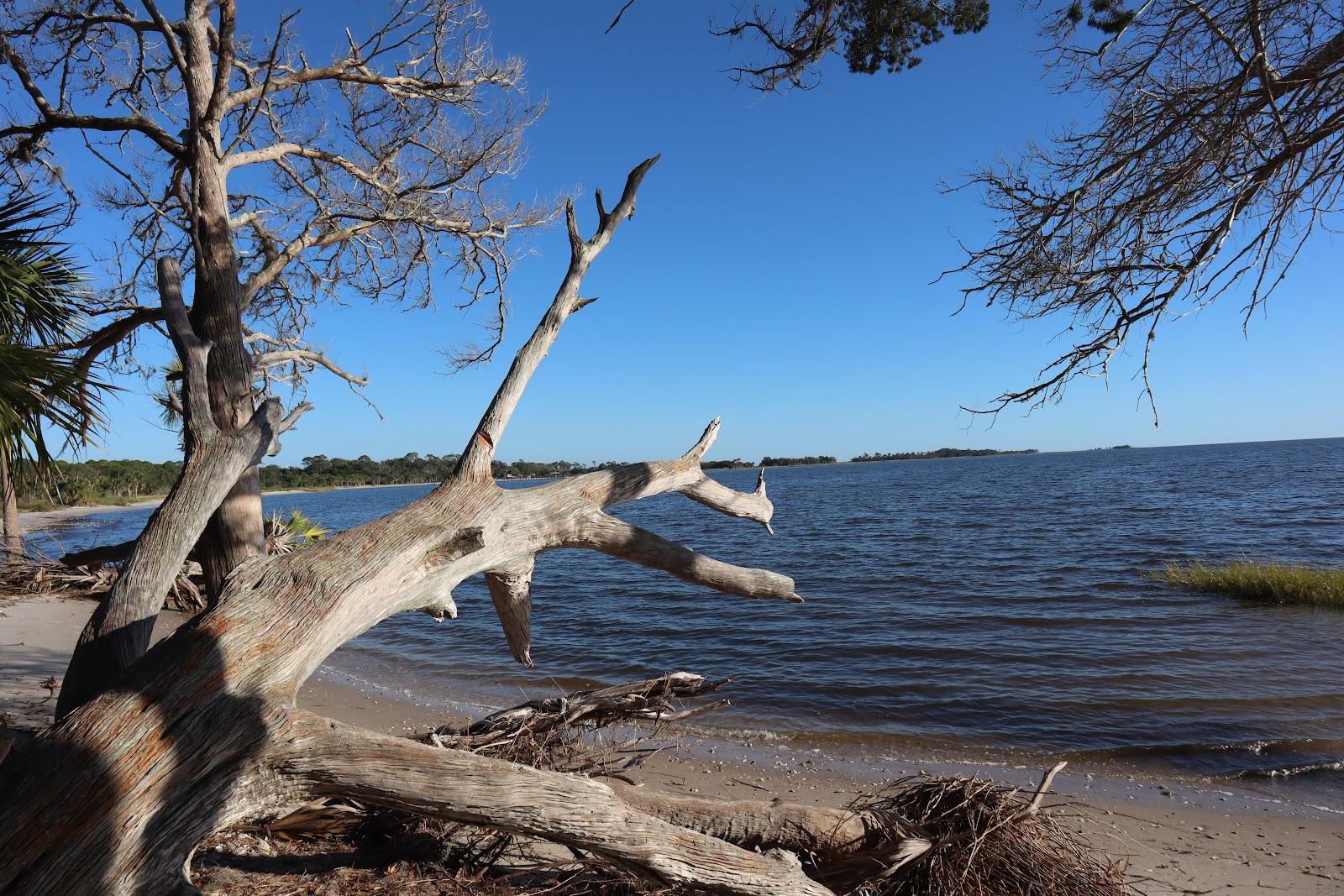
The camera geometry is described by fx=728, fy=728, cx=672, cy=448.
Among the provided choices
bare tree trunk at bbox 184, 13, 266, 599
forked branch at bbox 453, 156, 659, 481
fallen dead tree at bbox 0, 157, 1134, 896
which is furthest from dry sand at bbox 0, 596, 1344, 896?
forked branch at bbox 453, 156, 659, 481

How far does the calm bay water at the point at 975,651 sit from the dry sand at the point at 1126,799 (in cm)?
60

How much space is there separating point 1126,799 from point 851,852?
3.96 m

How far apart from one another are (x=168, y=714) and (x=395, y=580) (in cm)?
91

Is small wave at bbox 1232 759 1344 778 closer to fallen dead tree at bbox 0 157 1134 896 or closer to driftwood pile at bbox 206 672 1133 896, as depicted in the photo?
driftwood pile at bbox 206 672 1133 896

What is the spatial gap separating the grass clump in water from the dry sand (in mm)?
9329

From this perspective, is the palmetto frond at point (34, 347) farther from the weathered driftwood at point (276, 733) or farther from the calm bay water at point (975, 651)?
the calm bay water at point (975, 651)

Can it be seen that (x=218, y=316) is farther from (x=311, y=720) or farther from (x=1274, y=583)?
(x=1274, y=583)

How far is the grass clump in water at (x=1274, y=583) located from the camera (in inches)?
504

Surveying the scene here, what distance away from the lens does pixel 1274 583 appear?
43.3 feet

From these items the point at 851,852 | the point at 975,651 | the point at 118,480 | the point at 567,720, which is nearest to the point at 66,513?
the point at 118,480

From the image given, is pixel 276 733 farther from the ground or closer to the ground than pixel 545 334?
closer to the ground

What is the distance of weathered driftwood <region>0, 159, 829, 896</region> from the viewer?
232cm

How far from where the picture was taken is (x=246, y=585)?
2.95 m

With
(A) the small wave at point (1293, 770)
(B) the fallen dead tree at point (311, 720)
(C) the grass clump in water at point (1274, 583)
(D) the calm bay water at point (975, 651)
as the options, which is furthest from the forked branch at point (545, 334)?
(C) the grass clump in water at point (1274, 583)
